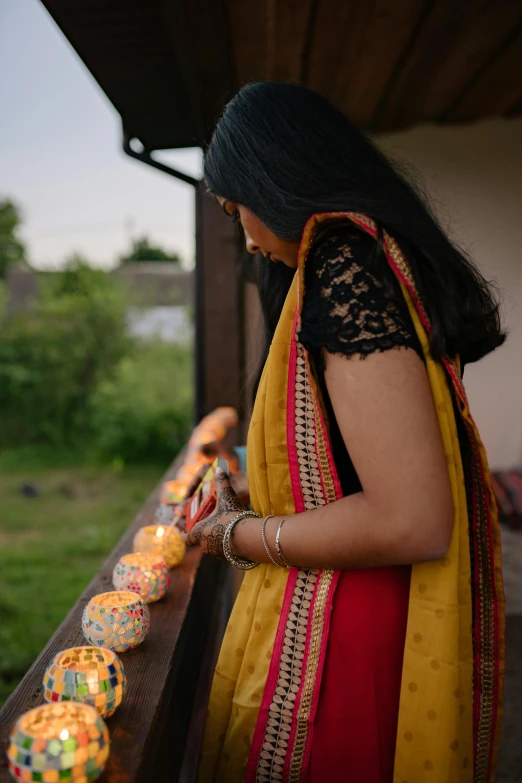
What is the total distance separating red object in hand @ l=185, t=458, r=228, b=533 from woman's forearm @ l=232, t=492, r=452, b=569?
0.77 feet

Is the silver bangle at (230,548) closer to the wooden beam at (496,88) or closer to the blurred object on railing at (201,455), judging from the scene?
the blurred object on railing at (201,455)

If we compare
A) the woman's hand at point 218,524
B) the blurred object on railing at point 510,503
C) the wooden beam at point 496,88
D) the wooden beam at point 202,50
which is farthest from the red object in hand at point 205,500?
the blurred object on railing at point 510,503

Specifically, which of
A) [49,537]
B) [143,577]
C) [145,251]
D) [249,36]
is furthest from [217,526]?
[145,251]

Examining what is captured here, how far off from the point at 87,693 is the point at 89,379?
1106 cm

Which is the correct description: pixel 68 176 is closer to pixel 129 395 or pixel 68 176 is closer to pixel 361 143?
pixel 129 395

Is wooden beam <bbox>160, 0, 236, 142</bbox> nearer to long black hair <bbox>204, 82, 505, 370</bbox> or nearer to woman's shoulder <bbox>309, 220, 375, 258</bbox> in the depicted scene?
long black hair <bbox>204, 82, 505, 370</bbox>

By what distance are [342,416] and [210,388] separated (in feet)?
9.00

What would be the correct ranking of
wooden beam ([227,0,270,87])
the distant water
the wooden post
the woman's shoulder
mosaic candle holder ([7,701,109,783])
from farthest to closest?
1. the distant water
2. the wooden post
3. wooden beam ([227,0,270,87])
4. the woman's shoulder
5. mosaic candle holder ([7,701,109,783])

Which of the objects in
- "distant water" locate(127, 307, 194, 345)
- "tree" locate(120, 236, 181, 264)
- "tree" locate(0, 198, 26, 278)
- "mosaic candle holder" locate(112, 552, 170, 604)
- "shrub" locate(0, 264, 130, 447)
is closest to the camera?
"mosaic candle holder" locate(112, 552, 170, 604)

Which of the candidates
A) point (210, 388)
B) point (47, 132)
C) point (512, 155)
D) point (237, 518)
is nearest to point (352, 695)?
point (237, 518)

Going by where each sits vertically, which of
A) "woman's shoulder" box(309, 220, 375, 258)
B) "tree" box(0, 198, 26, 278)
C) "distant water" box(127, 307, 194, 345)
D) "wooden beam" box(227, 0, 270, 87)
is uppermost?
"tree" box(0, 198, 26, 278)

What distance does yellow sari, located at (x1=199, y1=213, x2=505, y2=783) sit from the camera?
907 mm

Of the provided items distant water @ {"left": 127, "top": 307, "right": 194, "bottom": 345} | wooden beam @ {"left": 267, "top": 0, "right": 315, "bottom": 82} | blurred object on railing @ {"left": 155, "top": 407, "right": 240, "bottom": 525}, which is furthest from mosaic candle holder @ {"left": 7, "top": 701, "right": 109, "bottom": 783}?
distant water @ {"left": 127, "top": 307, "right": 194, "bottom": 345}

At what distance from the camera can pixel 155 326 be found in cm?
1242
